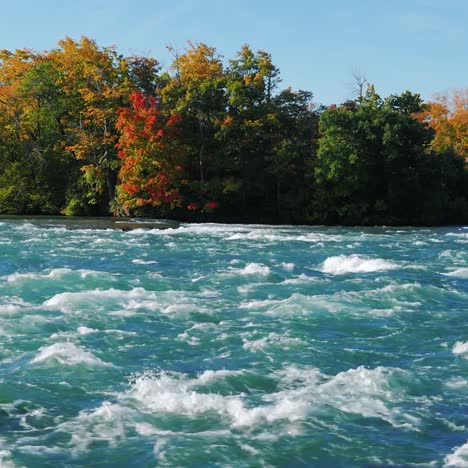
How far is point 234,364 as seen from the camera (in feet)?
30.8

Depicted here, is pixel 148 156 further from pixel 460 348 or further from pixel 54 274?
pixel 460 348

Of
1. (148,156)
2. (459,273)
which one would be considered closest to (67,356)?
(459,273)

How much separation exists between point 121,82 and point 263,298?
97.7ft

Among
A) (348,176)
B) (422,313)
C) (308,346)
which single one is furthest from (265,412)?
(348,176)

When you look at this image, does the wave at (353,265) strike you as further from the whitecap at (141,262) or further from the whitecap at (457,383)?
the whitecap at (457,383)

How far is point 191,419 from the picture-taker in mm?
7477

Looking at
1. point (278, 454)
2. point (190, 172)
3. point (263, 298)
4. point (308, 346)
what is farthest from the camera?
point (190, 172)

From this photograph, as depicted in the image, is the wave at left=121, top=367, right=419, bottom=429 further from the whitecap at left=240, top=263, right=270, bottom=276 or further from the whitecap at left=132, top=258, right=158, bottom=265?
the whitecap at left=132, top=258, right=158, bottom=265

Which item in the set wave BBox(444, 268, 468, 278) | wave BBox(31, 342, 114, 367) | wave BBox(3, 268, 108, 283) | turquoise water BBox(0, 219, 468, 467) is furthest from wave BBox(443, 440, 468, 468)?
wave BBox(3, 268, 108, 283)

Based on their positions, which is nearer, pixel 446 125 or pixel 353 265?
pixel 353 265

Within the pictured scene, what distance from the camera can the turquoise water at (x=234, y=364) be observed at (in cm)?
677

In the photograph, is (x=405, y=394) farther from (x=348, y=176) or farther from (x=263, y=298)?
(x=348, y=176)

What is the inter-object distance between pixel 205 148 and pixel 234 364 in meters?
30.5

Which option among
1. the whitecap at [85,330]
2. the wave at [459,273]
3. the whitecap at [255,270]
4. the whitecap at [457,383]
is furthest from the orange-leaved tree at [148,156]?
the whitecap at [457,383]
